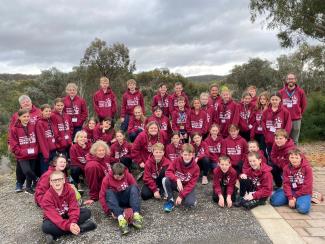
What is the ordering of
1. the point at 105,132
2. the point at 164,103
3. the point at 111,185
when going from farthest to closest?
the point at 164,103 < the point at 105,132 < the point at 111,185

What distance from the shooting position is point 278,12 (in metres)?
12.9

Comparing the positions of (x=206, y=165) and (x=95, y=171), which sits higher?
(x=95, y=171)

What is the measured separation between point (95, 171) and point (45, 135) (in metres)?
1.55

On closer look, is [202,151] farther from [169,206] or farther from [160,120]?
[169,206]

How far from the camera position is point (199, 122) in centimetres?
820

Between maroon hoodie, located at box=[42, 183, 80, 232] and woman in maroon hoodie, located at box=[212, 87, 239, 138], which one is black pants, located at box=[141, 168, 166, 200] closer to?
maroon hoodie, located at box=[42, 183, 80, 232]

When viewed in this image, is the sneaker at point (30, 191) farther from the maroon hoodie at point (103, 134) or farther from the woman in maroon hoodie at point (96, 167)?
the maroon hoodie at point (103, 134)

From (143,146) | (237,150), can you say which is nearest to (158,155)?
(143,146)

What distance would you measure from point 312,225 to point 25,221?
472 centimetres

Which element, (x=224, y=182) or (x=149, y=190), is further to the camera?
(x=149, y=190)

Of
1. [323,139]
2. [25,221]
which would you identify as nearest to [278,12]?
[323,139]

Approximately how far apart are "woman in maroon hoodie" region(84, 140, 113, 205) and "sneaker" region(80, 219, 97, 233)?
3.27ft

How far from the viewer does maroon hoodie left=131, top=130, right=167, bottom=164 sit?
746cm

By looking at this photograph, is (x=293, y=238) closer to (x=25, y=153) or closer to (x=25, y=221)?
(x=25, y=221)
